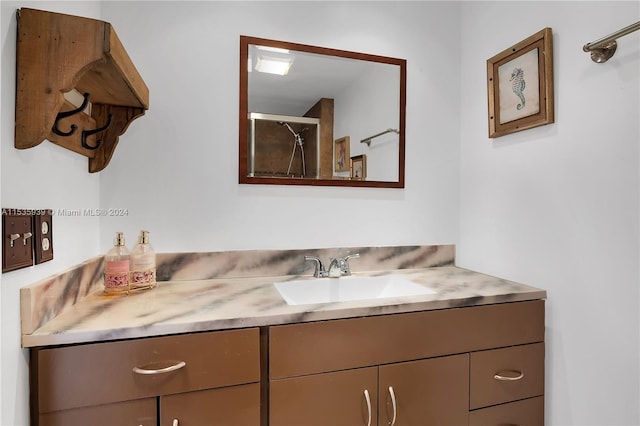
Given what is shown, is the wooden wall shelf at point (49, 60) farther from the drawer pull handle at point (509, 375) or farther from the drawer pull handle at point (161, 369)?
the drawer pull handle at point (509, 375)

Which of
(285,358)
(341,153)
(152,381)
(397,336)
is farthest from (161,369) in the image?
(341,153)

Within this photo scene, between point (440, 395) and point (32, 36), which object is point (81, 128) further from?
point (440, 395)

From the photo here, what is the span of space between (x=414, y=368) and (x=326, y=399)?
31 centimetres

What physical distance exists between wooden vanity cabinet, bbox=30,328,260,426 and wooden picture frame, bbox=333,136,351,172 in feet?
2.95

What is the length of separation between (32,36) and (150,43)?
0.68m

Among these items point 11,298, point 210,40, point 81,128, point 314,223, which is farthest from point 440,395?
point 210,40

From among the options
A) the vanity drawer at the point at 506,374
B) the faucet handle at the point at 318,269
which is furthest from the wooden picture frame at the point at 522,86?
the faucet handle at the point at 318,269

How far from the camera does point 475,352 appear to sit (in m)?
1.21

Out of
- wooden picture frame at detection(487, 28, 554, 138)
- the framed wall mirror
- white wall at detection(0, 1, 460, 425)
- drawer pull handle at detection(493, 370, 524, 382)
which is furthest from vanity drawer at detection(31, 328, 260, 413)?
wooden picture frame at detection(487, 28, 554, 138)

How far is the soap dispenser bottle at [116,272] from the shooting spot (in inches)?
46.1

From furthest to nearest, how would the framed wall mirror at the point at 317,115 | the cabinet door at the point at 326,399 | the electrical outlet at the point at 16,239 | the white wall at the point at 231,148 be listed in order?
the framed wall mirror at the point at 317,115 < the white wall at the point at 231,148 < the cabinet door at the point at 326,399 < the electrical outlet at the point at 16,239

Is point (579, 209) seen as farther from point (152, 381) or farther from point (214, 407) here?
point (152, 381)

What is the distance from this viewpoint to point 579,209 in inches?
48.0

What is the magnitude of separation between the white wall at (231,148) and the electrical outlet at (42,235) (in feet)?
0.38
